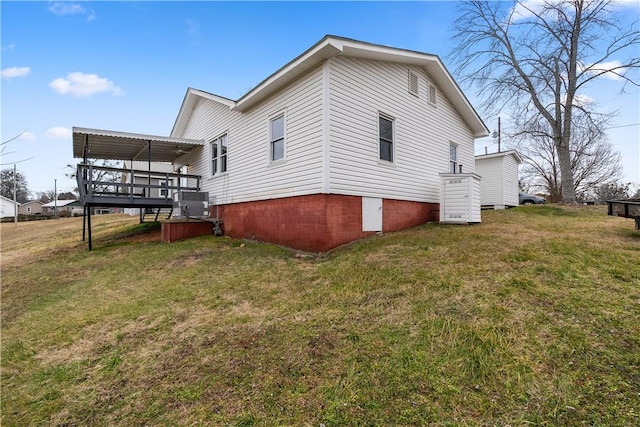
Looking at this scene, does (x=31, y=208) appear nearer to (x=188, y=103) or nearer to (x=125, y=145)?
(x=188, y=103)

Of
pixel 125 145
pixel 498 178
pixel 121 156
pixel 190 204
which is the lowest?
pixel 190 204

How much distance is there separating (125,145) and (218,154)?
3.54 m

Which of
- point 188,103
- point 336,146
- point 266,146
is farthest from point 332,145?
point 188,103

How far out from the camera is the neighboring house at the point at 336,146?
781cm

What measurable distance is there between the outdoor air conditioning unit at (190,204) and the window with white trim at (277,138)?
435 centimetres

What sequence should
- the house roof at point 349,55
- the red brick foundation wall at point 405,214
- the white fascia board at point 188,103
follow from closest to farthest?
the house roof at point 349,55 → the red brick foundation wall at point 405,214 → the white fascia board at point 188,103

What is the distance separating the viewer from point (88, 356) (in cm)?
381

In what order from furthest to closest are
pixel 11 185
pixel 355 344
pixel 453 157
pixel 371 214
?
pixel 11 185 → pixel 453 157 → pixel 371 214 → pixel 355 344

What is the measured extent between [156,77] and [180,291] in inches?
495

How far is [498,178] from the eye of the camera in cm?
1814

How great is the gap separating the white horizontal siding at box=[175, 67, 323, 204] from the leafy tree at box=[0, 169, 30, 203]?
2900 inches

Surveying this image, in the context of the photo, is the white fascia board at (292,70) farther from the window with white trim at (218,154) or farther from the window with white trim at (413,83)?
the window with white trim at (413,83)

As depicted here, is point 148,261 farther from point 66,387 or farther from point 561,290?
point 561,290

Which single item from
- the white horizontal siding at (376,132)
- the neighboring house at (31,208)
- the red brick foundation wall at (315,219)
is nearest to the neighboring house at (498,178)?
the white horizontal siding at (376,132)
